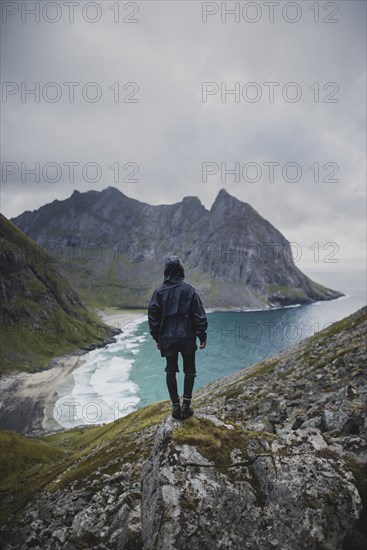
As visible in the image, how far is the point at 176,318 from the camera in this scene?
10.2 metres

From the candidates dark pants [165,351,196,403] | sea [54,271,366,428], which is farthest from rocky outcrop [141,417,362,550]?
sea [54,271,366,428]

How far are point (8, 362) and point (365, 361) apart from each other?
138811 millimetres

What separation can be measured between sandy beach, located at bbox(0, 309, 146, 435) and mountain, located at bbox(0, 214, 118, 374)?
11362 mm

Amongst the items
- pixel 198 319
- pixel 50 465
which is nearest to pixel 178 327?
pixel 198 319

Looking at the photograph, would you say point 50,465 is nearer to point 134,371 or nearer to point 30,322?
point 134,371

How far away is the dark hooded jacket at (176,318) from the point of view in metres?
10.1

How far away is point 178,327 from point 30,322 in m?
181

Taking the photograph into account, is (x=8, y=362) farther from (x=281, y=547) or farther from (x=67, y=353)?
(x=281, y=547)

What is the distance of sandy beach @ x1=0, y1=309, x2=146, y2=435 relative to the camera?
75.1m

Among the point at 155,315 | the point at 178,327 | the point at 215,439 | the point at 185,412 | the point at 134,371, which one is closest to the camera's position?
the point at 215,439

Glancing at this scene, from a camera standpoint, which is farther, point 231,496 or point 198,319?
point 198,319

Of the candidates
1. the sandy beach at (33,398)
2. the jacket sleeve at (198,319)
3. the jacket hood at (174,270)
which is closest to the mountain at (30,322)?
the sandy beach at (33,398)

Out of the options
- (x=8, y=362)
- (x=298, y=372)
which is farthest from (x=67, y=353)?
(x=298, y=372)

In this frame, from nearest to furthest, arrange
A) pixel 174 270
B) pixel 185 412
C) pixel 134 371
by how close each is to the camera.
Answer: pixel 185 412
pixel 174 270
pixel 134 371
